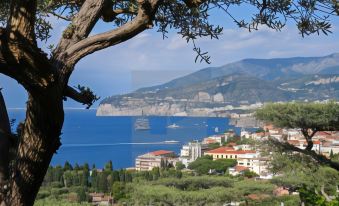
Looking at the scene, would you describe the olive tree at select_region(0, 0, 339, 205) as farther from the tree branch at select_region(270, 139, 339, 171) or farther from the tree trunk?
the tree branch at select_region(270, 139, 339, 171)

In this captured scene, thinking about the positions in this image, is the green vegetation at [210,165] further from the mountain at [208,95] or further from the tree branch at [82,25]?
the tree branch at [82,25]

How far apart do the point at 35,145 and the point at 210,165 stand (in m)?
25.7

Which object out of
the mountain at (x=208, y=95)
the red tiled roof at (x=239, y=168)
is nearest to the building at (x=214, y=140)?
the mountain at (x=208, y=95)

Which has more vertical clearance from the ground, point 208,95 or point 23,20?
point 208,95

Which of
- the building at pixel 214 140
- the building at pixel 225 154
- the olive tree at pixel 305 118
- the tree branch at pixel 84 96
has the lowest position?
the building at pixel 225 154

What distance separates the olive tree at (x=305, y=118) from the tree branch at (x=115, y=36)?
17.4 ft

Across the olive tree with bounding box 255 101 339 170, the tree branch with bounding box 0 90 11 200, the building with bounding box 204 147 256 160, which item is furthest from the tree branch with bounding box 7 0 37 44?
the building with bounding box 204 147 256 160

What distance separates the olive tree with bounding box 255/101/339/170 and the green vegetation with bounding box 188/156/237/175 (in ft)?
57.4

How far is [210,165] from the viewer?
2652 centimetres

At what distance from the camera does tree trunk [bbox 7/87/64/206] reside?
113cm

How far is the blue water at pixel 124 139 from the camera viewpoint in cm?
2773

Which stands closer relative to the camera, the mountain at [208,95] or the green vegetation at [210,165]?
the mountain at [208,95]

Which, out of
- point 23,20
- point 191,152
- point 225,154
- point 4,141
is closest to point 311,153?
point 4,141

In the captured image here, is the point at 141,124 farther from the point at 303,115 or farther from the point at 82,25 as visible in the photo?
the point at 82,25
